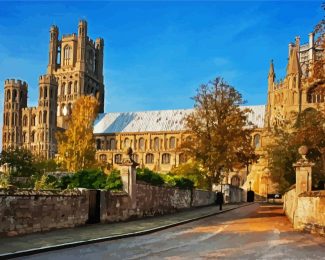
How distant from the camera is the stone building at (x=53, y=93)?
130 m

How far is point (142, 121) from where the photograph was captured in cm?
12800

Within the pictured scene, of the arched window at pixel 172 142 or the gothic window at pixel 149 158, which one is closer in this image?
the arched window at pixel 172 142

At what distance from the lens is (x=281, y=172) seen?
45.5 m

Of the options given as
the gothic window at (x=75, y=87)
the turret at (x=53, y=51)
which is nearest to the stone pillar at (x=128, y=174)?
the gothic window at (x=75, y=87)

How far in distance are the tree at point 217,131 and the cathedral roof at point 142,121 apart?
226 ft

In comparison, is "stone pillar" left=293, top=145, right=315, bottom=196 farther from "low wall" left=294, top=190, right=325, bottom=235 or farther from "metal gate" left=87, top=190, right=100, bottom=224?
"metal gate" left=87, top=190, right=100, bottom=224

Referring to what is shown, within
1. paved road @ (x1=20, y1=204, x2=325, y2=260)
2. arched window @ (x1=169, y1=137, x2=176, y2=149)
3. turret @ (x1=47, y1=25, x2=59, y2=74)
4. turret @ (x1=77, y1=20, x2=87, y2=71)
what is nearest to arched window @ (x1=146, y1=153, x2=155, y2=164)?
arched window @ (x1=169, y1=137, x2=176, y2=149)

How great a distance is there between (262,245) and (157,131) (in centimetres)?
10744

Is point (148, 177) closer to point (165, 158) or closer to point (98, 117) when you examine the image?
point (165, 158)

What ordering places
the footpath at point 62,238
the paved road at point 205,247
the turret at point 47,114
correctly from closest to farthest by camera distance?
the paved road at point 205,247
the footpath at point 62,238
the turret at point 47,114

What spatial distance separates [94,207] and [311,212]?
8.78m

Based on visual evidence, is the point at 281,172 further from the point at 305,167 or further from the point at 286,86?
the point at 286,86

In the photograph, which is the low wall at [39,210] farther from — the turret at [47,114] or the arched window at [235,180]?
the turret at [47,114]

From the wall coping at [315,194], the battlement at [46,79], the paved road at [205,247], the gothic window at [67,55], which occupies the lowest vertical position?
the paved road at [205,247]
